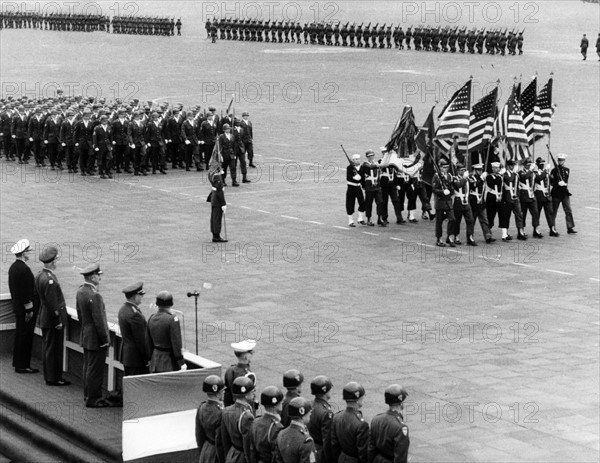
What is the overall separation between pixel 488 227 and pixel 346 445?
1314 cm

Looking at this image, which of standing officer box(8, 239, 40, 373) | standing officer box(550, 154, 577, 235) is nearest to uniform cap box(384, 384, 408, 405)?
standing officer box(8, 239, 40, 373)

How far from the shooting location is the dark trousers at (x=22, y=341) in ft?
50.9

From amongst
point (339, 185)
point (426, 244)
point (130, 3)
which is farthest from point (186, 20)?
point (426, 244)

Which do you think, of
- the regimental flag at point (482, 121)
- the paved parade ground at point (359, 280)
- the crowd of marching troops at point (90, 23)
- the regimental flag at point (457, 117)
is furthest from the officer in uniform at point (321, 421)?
the crowd of marching troops at point (90, 23)

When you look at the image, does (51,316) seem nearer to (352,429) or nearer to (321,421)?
(321,421)

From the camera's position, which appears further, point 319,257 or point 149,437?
point 319,257

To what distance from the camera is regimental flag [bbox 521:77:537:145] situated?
1038 inches

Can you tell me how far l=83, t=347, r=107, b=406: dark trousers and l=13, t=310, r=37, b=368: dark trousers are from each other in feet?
4.54

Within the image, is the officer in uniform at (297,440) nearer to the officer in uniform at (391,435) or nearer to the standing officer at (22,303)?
the officer in uniform at (391,435)

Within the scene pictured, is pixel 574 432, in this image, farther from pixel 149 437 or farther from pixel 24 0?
pixel 24 0

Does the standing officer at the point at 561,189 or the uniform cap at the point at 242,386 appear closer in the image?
the uniform cap at the point at 242,386

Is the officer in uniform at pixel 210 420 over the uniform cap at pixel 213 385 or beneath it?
beneath

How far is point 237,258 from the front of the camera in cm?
2253

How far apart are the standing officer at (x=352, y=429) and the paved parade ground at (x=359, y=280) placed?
2.00 m
